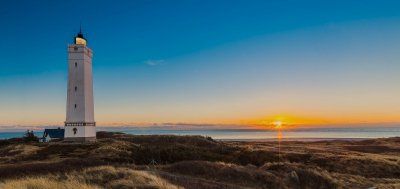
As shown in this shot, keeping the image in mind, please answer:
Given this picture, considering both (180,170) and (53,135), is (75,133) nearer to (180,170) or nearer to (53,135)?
(53,135)

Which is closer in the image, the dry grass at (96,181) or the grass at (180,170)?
the dry grass at (96,181)

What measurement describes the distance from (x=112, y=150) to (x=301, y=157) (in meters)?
19.9

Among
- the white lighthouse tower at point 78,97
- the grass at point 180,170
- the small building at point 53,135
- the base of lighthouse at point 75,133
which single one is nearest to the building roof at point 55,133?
the small building at point 53,135

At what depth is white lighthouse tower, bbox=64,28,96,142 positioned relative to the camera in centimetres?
4841

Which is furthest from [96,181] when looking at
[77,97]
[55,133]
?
[55,133]

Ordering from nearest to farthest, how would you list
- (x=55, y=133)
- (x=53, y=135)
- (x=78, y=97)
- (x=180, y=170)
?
(x=180, y=170) < (x=78, y=97) < (x=53, y=135) < (x=55, y=133)

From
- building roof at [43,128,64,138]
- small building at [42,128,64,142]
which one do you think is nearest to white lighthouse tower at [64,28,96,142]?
small building at [42,128,64,142]

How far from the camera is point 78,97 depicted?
4844cm

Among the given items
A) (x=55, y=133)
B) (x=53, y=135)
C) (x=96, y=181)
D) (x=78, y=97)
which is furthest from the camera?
(x=55, y=133)

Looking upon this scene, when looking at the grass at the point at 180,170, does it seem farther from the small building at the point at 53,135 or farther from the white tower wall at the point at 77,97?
the small building at the point at 53,135

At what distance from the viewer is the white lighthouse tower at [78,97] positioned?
48.4 m

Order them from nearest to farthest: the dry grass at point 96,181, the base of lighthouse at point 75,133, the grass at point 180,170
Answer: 1. the dry grass at point 96,181
2. the grass at point 180,170
3. the base of lighthouse at point 75,133

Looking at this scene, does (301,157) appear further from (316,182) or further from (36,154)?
(36,154)

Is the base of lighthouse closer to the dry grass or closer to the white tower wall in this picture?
the white tower wall
